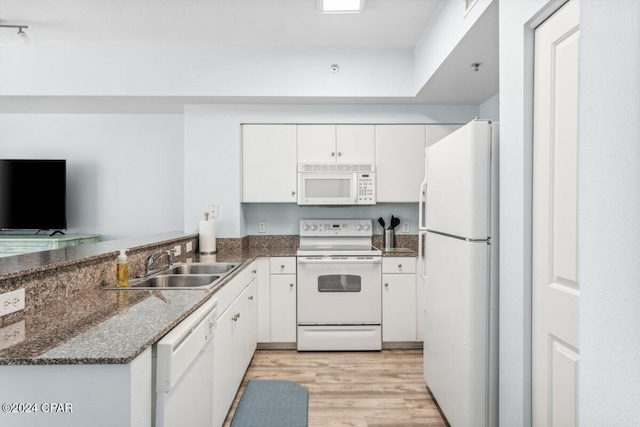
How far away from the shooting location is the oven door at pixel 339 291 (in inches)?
131

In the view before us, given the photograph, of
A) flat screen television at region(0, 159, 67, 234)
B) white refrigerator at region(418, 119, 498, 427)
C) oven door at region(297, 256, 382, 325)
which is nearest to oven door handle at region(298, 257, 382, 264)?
oven door at region(297, 256, 382, 325)

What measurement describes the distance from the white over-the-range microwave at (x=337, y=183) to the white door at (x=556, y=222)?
2.11 meters

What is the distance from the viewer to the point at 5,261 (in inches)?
65.6

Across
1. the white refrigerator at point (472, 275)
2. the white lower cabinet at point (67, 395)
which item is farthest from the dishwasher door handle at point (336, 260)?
the white lower cabinet at point (67, 395)

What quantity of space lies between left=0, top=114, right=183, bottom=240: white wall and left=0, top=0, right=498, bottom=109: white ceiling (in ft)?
3.19

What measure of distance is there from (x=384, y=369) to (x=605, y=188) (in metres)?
2.64

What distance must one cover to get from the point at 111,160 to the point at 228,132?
1458mm

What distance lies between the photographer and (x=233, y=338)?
2.35m

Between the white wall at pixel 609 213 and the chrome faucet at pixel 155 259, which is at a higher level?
the white wall at pixel 609 213

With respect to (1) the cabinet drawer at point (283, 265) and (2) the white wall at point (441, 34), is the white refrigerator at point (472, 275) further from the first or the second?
(1) the cabinet drawer at point (283, 265)

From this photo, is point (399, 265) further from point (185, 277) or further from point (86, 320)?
point (86, 320)

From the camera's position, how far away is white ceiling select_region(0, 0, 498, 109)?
2.56 metres

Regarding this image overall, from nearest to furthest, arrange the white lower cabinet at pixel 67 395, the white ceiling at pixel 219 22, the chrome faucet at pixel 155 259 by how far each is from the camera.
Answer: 1. the white lower cabinet at pixel 67 395
2. the chrome faucet at pixel 155 259
3. the white ceiling at pixel 219 22

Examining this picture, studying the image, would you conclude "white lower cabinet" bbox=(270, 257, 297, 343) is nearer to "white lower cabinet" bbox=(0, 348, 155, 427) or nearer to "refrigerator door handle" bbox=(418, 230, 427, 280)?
"refrigerator door handle" bbox=(418, 230, 427, 280)
